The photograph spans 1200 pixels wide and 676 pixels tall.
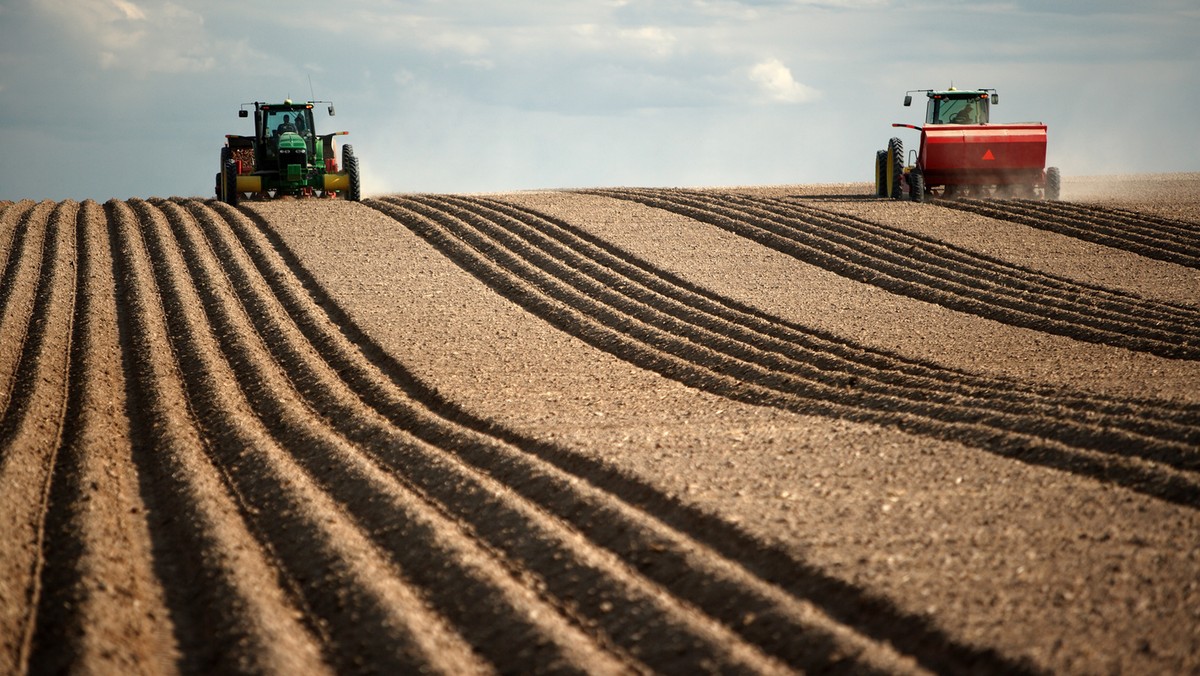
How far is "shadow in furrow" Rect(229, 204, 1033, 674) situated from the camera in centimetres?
486

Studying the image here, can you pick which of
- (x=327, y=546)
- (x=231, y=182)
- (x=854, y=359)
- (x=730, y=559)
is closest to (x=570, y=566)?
(x=730, y=559)

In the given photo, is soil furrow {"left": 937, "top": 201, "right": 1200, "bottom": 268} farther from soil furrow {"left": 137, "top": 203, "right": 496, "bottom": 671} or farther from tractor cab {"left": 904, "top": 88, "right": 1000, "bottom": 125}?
soil furrow {"left": 137, "top": 203, "right": 496, "bottom": 671}

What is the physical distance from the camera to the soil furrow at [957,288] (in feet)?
38.8

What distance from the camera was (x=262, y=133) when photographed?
2331cm

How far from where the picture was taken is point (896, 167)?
2347 centimetres

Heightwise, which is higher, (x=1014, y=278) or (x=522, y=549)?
(x=1014, y=278)

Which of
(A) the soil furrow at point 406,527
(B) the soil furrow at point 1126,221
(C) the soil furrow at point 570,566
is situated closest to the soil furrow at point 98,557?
(A) the soil furrow at point 406,527

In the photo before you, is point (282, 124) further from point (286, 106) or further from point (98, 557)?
point (98, 557)

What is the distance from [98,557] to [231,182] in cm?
1752

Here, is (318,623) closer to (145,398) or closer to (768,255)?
(145,398)

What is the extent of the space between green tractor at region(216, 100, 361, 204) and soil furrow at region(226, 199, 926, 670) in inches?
621

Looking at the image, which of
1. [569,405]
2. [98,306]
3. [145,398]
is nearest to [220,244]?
[98,306]

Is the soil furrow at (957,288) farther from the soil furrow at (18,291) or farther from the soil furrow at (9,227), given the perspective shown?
the soil furrow at (9,227)

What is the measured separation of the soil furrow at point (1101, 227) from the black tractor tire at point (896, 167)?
1435 millimetres
